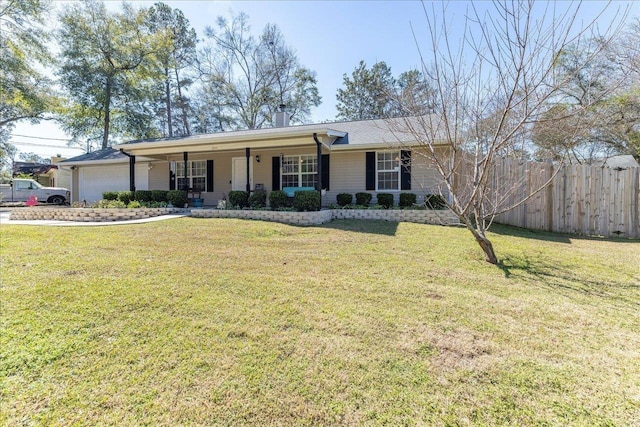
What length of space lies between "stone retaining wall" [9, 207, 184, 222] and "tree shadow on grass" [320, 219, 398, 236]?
246 inches

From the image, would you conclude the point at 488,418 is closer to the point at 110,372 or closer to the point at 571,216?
the point at 110,372

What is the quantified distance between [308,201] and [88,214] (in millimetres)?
7317

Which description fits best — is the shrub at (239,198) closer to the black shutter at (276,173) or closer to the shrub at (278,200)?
the shrub at (278,200)

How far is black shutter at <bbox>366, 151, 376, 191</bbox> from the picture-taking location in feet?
36.3

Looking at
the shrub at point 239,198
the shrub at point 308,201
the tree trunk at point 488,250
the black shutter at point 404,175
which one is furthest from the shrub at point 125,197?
the tree trunk at point 488,250

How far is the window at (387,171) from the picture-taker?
428 inches

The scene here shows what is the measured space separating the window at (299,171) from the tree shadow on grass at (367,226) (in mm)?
3196

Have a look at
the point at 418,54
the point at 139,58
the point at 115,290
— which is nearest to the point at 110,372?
the point at 115,290

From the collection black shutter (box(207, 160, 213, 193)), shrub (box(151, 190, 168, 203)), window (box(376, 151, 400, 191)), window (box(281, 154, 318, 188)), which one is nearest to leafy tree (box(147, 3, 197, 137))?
black shutter (box(207, 160, 213, 193))

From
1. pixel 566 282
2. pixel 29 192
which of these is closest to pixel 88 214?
pixel 566 282

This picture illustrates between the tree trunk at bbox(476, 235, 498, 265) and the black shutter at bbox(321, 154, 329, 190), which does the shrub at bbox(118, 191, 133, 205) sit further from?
the tree trunk at bbox(476, 235, 498, 265)

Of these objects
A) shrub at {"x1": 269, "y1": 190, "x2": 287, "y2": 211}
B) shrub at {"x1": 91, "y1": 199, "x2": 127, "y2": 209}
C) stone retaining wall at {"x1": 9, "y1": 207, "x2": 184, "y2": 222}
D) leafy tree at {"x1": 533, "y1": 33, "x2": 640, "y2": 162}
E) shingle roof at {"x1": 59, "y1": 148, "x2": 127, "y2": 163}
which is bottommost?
stone retaining wall at {"x1": 9, "y1": 207, "x2": 184, "y2": 222}

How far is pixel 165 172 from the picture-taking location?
14.7 m

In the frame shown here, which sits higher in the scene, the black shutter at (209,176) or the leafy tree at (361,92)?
the leafy tree at (361,92)
